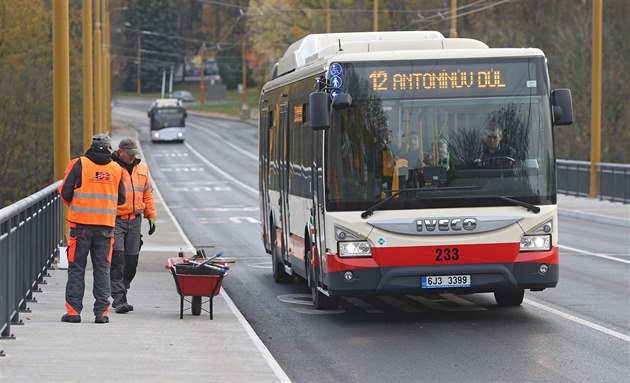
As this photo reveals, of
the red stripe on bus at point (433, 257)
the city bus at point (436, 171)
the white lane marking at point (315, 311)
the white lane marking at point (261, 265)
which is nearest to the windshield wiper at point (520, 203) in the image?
the city bus at point (436, 171)

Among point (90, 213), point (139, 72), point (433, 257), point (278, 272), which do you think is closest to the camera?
Result: point (90, 213)

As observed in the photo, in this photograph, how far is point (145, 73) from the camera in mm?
173375

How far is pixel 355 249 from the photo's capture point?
14289 mm

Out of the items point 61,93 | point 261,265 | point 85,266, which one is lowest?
point 261,265

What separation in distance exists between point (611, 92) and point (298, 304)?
41513mm

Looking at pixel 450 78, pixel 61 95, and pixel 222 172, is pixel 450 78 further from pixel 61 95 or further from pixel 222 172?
pixel 222 172

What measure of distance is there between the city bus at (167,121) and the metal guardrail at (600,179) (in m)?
57.0

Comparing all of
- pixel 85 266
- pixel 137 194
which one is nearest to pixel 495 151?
pixel 137 194

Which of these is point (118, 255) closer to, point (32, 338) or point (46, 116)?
point (32, 338)

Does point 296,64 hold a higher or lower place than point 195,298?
higher

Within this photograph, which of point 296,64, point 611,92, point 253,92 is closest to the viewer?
point 296,64

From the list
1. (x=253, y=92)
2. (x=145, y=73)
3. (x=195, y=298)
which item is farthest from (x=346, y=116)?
(x=145, y=73)

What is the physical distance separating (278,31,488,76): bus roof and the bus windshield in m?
0.85

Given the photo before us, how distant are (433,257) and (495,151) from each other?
4.29 feet
